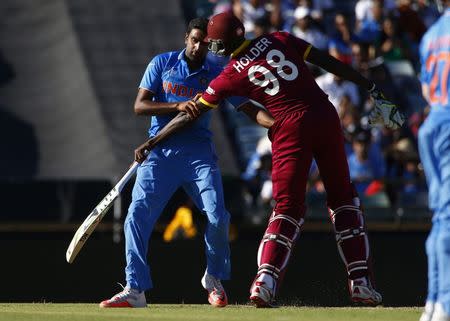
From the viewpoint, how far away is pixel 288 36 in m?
8.92

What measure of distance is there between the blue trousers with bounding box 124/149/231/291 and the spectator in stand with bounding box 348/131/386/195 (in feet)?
21.5

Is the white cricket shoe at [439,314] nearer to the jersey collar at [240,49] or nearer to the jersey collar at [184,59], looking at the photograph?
the jersey collar at [240,49]

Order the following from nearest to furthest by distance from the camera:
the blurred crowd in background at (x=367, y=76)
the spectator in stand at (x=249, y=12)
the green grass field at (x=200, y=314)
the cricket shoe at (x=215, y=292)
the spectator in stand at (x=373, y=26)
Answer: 1. the green grass field at (x=200, y=314)
2. the cricket shoe at (x=215, y=292)
3. the blurred crowd in background at (x=367, y=76)
4. the spectator in stand at (x=249, y=12)
5. the spectator in stand at (x=373, y=26)

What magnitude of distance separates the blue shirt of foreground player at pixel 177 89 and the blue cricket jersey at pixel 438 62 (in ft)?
8.09

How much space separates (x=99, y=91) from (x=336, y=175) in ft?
30.4

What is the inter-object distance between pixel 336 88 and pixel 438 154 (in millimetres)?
10693

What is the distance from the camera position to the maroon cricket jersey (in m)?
8.75

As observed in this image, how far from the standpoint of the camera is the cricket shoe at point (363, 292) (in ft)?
29.7

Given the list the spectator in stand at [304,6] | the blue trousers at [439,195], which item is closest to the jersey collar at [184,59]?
the blue trousers at [439,195]

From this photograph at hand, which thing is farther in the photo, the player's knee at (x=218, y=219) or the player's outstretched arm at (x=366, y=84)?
the player's knee at (x=218, y=219)

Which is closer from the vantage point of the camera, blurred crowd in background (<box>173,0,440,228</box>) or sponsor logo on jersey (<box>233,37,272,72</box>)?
sponsor logo on jersey (<box>233,37,272,72</box>)

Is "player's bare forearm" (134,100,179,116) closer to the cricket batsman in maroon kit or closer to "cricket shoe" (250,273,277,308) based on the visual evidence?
the cricket batsman in maroon kit

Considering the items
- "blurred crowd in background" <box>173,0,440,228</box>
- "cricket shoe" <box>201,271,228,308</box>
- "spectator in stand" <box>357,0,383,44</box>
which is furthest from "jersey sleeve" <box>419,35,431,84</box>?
"spectator in stand" <box>357,0,383,44</box>

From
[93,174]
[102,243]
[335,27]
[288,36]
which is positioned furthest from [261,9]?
[288,36]
